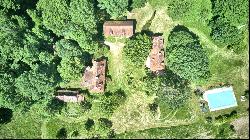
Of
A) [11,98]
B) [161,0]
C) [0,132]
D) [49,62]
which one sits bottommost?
[0,132]

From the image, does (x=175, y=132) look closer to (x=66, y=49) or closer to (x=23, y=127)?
(x=66, y=49)

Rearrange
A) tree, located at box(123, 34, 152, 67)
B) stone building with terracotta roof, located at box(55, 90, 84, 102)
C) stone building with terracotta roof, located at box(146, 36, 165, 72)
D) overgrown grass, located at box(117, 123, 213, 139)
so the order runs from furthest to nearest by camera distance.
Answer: stone building with terracotta roof, located at box(146, 36, 165, 72) → stone building with terracotta roof, located at box(55, 90, 84, 102) → overgrown grass, located at box(117, 123, 213, 139) → tree, located at box(123, 34, 152, 67)

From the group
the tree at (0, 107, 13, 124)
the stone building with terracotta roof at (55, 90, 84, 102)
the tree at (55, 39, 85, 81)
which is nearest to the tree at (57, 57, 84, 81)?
the tree at (55, 39, 85, 81)

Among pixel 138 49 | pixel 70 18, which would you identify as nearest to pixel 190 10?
pixel 138 49

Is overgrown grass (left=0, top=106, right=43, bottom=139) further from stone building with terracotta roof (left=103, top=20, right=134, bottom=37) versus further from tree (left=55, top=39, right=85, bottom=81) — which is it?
stone building with terracotta roof (left=103, top=20, right=134, bottom=37)

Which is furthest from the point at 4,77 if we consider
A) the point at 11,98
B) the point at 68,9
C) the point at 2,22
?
the point at 68,9

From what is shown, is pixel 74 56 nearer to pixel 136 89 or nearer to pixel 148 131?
pixel 136 89
